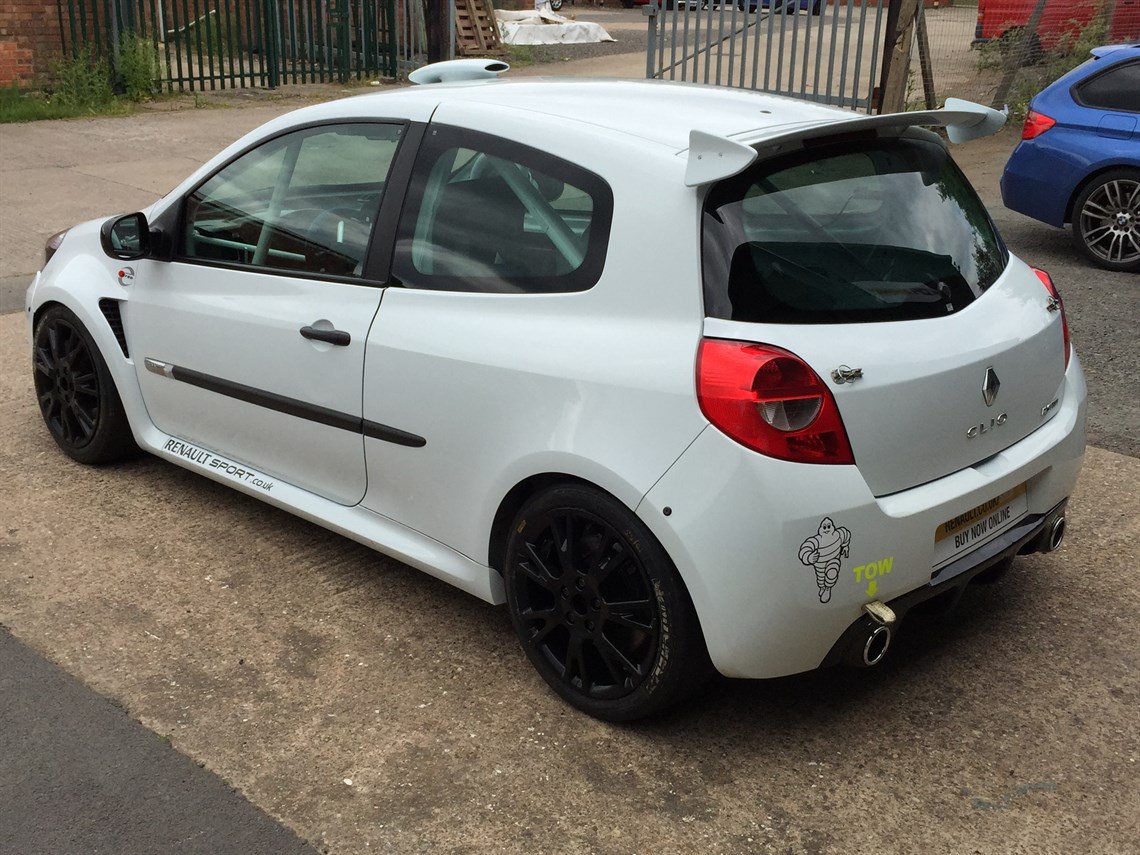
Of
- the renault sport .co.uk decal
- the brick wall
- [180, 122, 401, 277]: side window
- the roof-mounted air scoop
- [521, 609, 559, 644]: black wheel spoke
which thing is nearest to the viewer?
[521, 609, 559, 644]: black wheel spoke

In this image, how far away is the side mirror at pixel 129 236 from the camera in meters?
4.63

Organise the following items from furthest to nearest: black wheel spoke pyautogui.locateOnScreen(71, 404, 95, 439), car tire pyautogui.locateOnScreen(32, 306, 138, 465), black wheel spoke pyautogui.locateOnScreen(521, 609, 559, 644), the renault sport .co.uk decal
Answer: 1. black wheel spoke pyautogui.locateOnScreen(71, 404, 95, 439)
2. car tire pyautogui.locateOnScreen(32, 306, 138, 465)
3. the renault sport .co.uk decal
4. black wheel spoke pyautogui.locateOnScreen(521, 609, 559, 644)

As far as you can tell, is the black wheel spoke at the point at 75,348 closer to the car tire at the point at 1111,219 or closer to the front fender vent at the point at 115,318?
the front fender vent at the point at 115,318

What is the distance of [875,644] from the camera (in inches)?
128

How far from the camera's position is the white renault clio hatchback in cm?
308

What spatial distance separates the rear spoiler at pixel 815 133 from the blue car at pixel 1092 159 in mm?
5313

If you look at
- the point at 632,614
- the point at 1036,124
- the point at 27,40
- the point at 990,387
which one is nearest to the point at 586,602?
the point at 632,614

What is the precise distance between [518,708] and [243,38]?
15834 mm

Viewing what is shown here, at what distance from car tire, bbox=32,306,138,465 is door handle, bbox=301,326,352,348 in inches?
54.9

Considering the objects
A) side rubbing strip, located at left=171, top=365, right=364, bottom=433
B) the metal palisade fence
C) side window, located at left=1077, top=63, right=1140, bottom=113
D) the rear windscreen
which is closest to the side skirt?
side rubbing strip, located at left=171, top=365, right=364, bottom=433

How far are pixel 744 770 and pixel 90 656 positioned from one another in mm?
1990

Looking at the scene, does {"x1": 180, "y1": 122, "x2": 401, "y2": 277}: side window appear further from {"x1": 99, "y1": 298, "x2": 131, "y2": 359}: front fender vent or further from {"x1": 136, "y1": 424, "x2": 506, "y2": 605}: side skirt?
{"x1": 136, "y1": 424, "x2": 506, "y2": 605}: side skirt

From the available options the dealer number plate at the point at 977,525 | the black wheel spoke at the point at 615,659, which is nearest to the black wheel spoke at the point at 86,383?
the black wheel spoke at the point at 615,659

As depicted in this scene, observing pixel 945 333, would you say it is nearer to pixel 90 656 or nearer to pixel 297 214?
pixel 297 214
